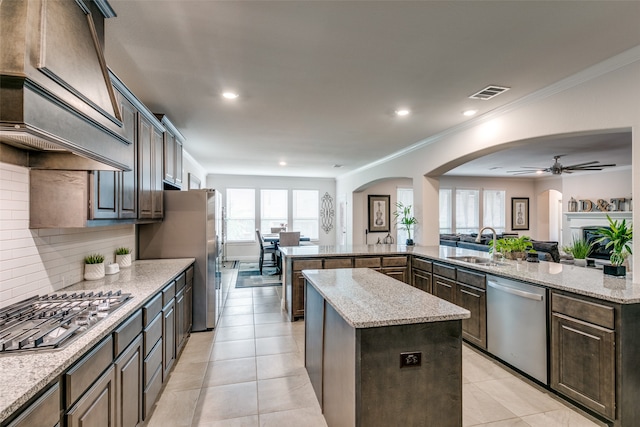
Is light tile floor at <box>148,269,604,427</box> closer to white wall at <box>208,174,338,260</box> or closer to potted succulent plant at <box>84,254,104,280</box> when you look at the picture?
potted succulent plant at <box>84,254,104,280</box>

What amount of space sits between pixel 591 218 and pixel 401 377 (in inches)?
370

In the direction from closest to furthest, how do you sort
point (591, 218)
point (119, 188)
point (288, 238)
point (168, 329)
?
1. point (119, 188)
2. point (168, 329)
3. point (288, 238)
4. point (591, 218)

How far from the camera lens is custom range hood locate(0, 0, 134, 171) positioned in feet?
3.62

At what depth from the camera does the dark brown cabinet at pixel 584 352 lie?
2.05 m

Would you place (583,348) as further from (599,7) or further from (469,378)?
(599,7)

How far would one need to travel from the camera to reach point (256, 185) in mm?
9609

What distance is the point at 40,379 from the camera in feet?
3.54

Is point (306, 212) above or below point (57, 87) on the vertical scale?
below

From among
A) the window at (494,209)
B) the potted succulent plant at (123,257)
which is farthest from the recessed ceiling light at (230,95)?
the window at (494,209)

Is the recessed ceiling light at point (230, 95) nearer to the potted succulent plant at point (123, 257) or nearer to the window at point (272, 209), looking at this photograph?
the potted succulent plant at point (123, 257)

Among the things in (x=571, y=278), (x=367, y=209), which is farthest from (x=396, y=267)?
(x=367, y=209)

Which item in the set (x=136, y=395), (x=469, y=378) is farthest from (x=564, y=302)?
(x=136, y=395)

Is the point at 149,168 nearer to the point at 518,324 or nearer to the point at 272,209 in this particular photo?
the point at 518,324

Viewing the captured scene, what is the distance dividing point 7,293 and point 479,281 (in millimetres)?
3710
